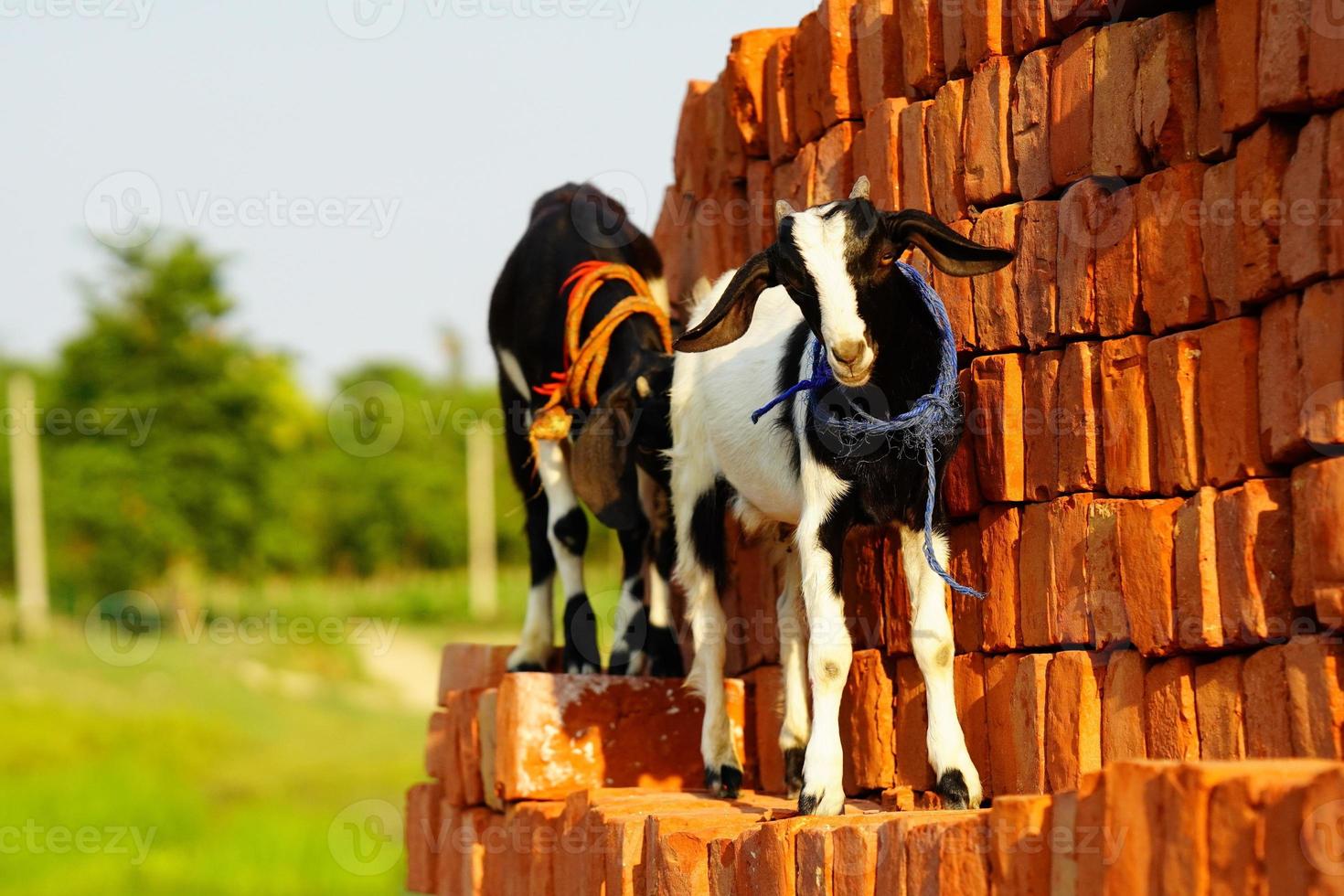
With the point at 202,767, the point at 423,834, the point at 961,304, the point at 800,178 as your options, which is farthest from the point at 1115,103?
the point at 202,767

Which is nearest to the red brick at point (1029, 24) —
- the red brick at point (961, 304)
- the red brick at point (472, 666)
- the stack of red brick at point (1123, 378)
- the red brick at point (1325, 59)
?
the stack of red brick at point (1123, 378)

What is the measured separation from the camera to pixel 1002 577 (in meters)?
5.43

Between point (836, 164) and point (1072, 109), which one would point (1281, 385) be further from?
point (836, 164)

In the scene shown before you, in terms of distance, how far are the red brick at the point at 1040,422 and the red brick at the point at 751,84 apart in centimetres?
230

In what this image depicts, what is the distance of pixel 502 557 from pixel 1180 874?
38.9m

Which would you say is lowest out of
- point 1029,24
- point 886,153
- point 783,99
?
point 886,153

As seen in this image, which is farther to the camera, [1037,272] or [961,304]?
[961,304]

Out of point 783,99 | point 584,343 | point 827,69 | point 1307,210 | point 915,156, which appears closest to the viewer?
point 1307,210

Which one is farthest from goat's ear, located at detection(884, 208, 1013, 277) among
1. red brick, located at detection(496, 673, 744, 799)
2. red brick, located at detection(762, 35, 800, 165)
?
red brick, located at detection(496, 673, 744, 799)

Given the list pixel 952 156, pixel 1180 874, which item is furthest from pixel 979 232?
pixel 1180 874

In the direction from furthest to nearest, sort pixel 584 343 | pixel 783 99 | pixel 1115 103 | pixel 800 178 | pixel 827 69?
1. pixel 584 343
2. pixel 783 99
3. pixel 800 178
4. pixel 827 69
5. pixel 1115 103

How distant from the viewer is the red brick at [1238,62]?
450 cm

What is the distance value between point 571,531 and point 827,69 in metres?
2.39

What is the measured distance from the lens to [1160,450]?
4.86 metres
